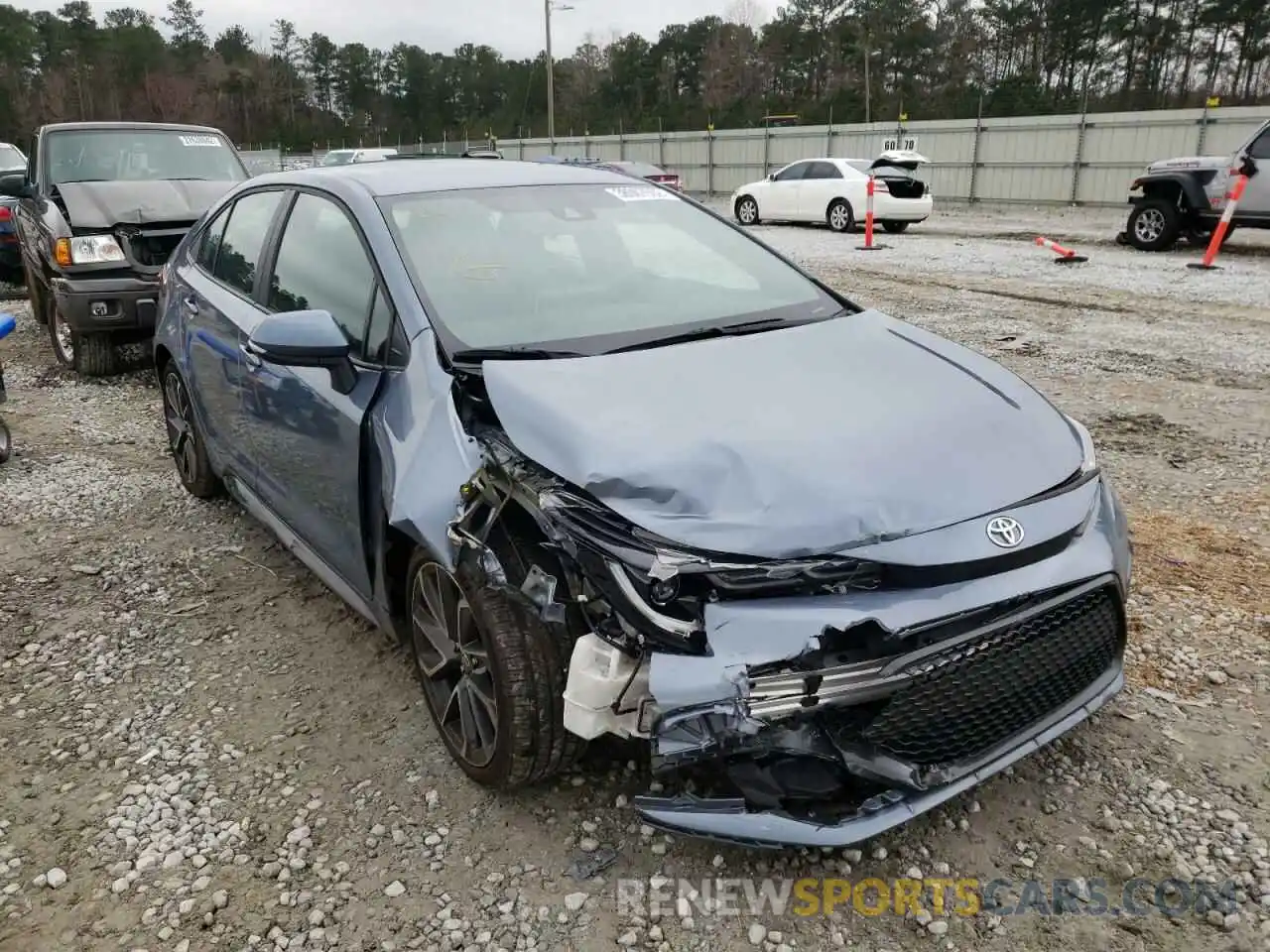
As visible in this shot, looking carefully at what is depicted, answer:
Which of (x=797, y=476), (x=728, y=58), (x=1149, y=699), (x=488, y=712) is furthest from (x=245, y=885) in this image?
(x=728, y=58)

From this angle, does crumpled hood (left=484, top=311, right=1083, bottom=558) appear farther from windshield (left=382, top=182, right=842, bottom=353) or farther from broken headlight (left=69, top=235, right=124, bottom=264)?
broken headlight (left=69, top=235, right=124, bottom=264)

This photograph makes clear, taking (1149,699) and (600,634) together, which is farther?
(1149,699)

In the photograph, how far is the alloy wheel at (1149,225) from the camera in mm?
13922

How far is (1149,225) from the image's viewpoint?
555 inches

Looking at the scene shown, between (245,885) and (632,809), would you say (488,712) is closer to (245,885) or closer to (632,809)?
(632,809)

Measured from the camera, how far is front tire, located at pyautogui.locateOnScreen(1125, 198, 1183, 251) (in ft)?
45.1

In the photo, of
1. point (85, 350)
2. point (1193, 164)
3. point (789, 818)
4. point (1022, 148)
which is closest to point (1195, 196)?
point (1193, 164)

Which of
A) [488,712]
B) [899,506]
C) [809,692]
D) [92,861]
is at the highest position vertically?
[899,506]

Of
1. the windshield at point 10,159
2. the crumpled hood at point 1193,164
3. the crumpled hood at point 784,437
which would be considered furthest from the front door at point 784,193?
the crumpled hood at point 784,437

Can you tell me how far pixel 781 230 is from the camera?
63.3 feet

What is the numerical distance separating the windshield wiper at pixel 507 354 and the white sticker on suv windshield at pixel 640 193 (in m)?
1.15

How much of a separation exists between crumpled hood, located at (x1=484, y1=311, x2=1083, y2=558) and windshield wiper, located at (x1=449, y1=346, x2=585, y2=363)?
0.26ft

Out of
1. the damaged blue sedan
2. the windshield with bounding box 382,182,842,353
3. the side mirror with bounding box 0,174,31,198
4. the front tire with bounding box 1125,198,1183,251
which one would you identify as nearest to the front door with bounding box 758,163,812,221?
the front tire with bounding box 1125,198,1183,251

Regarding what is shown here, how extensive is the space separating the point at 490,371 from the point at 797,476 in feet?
3.11
